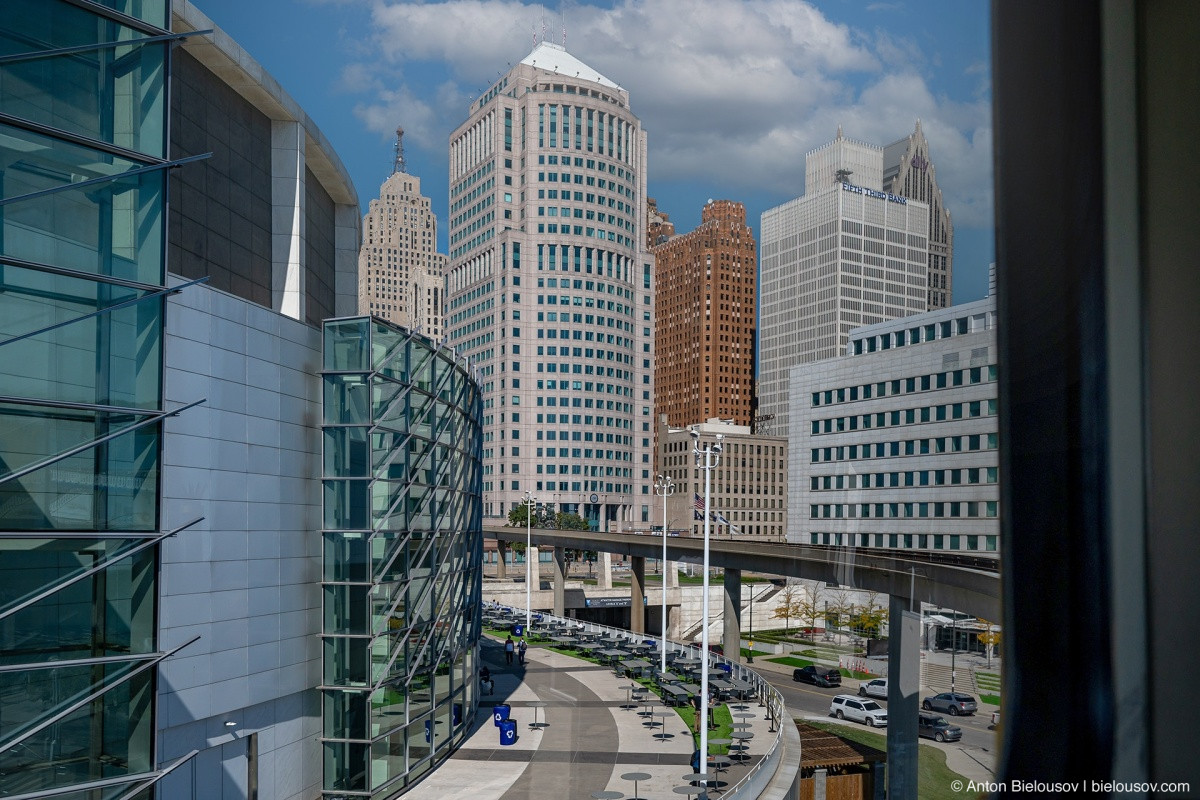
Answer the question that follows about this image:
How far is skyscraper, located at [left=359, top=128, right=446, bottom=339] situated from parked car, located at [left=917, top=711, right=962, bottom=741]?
163180 millimetres

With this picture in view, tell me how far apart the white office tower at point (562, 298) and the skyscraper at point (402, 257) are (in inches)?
3043

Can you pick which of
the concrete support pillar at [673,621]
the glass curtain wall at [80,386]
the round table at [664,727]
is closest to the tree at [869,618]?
the glass curtain wall at [80,386]

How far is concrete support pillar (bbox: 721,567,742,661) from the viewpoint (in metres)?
34.6

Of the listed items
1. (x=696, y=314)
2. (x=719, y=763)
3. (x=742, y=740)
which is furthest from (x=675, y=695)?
(x=696, y=314)

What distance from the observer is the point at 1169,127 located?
2422 millimetres

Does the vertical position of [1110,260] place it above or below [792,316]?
below

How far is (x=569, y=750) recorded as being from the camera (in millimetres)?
20172

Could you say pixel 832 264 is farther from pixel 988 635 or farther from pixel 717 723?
pixel 717 723

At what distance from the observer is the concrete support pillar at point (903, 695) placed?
4730 mm

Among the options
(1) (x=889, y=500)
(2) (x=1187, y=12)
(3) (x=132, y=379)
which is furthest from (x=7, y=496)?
(2) (x=1187, y=12)

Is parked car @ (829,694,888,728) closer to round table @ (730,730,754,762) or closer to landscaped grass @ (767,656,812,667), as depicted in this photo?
round table @ (730,730,754,762)

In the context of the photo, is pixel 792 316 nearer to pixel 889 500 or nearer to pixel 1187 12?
pixel 889 500

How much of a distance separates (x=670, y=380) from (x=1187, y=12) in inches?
→ 4200

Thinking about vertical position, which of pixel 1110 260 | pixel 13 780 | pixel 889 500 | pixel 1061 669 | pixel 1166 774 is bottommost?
pixel 13 780
